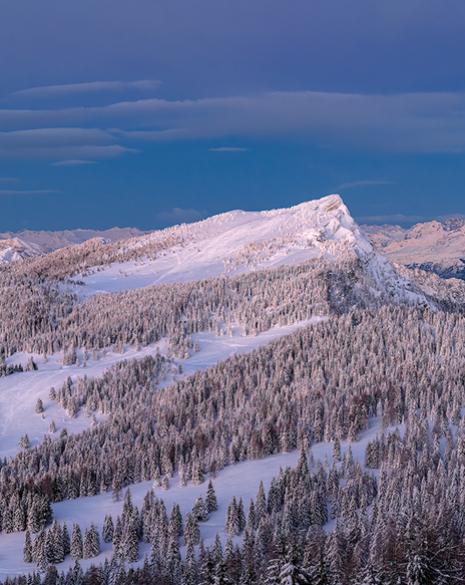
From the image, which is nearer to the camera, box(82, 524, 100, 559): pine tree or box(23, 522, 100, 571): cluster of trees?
box(82, 524, 100, 559): pine tree

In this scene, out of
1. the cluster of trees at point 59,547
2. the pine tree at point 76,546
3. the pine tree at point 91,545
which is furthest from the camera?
the pine tree at point 76,546

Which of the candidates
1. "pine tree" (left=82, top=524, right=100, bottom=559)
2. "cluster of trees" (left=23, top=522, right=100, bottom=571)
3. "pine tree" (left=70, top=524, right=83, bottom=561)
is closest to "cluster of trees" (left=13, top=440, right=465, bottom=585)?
"pine tree" (left=82, top=524, right=100, bottom=559)

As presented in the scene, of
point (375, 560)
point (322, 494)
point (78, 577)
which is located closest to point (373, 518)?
point (322, 494)

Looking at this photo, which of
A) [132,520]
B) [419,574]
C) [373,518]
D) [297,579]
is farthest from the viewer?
[132,520]

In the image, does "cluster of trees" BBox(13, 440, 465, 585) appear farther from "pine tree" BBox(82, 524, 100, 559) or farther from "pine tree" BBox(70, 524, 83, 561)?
"pine tree" BBox(70, 524, 83, 561)

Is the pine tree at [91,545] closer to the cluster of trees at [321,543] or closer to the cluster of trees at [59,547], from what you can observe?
the cluster of trees at [59,547]

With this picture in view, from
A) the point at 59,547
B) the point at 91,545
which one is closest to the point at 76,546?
the point at 91,545

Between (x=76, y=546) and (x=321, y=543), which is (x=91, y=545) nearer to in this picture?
(x=76, y=546)

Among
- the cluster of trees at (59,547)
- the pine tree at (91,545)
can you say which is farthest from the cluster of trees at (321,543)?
the cluster of trees at (59,547)

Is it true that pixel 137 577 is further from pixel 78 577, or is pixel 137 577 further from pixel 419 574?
pixel 419 574

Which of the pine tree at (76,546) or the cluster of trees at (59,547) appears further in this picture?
the pine tree at (76,546)

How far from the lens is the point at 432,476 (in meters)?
200

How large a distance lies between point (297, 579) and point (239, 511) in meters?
69.0

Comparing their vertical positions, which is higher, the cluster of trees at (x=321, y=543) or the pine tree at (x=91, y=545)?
the cluster of trees at (x=321, y=543)
